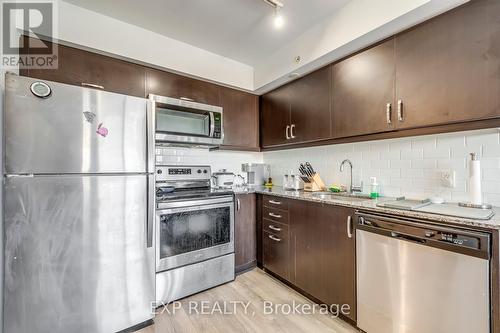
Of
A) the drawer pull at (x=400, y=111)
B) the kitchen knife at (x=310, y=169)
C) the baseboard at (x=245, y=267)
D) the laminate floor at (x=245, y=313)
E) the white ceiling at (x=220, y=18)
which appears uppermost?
the white ceiling at (x=220, y=18)

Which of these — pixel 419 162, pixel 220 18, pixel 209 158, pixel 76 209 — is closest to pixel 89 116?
pixel 76 209

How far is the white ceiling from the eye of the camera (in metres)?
1.87

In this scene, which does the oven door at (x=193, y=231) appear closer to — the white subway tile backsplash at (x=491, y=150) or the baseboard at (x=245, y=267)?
the baseboard at (x=245, y=267)

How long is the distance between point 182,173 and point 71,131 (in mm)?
1161

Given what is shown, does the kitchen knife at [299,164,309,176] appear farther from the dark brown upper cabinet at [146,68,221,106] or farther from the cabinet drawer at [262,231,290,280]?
the dark brown upper cabinet at [146,68,221,106]

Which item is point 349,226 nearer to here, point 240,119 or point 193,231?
point 193,231

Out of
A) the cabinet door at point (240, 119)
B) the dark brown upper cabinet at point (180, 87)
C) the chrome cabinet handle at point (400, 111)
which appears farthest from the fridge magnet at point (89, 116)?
the chrome cabinet handle at point (400, 111)

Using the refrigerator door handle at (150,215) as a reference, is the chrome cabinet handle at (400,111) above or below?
above

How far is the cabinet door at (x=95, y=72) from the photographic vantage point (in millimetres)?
1821

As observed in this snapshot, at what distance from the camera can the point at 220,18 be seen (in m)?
2.06

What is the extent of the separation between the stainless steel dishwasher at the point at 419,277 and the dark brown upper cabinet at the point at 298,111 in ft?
3.69

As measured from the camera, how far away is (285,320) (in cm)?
182

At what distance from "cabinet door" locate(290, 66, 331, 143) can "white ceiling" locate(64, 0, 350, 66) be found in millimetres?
492

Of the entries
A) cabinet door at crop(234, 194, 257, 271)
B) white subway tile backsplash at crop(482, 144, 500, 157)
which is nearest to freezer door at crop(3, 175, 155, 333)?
cabinet door at crop(234, 194, 257, 271)
